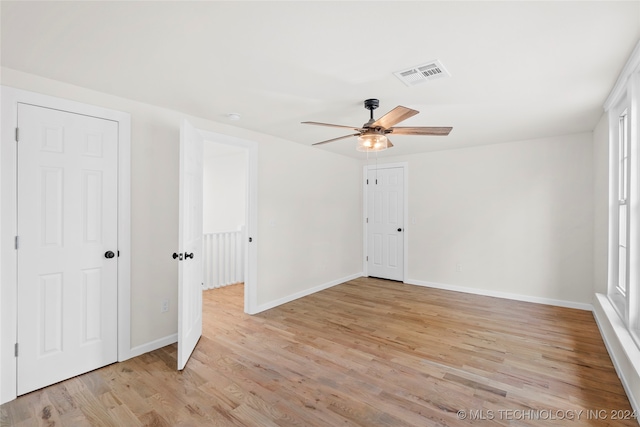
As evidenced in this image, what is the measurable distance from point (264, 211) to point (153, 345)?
6.54 ft

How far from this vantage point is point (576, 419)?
2.00 m

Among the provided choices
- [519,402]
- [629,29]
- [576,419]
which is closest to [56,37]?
[629,29]

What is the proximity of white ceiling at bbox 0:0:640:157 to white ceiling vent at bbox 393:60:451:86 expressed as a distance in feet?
0.21

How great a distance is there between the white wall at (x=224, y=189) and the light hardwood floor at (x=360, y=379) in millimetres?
2861

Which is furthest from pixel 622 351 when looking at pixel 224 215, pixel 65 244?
pixel 224 215

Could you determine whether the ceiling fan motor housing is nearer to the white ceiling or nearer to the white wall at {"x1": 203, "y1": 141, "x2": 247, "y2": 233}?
the white ceiling

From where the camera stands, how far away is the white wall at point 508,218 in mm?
4207

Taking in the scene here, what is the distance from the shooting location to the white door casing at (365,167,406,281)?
5.73 meters

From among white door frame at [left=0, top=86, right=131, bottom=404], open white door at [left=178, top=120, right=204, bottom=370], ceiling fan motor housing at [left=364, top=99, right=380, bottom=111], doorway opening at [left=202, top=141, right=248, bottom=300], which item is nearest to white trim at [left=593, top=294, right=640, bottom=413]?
ceiling fan motor housing at [left=364, top=99, right=380, bottom=111]

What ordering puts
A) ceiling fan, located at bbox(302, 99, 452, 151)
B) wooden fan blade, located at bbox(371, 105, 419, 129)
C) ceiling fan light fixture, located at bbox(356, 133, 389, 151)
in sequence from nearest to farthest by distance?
1. wooden fan blade, located at bbox(371, 105, 419, 129)
2. ceiling fan, located at bbox(302, 99, 452, 151)
3. ceiling fan light fixture, located at bbox(356, 133, 389, 151)

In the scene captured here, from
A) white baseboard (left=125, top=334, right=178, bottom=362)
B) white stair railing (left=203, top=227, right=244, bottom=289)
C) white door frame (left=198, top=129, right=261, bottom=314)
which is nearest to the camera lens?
white baseboard (left=125, top=334, right=178, bottom=362)

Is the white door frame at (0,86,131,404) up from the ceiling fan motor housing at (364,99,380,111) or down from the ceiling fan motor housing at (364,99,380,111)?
down

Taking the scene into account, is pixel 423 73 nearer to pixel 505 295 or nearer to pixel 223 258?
pixel 505 295

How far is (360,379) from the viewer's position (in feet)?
8.16
